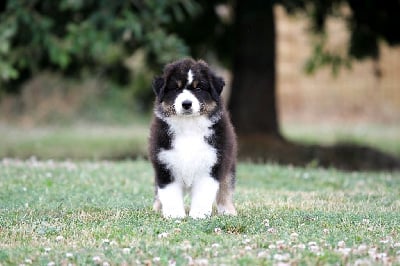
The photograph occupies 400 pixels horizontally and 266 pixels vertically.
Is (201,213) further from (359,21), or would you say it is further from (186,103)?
(359,21)

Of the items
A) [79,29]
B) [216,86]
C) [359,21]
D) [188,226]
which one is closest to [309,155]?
[359,21]

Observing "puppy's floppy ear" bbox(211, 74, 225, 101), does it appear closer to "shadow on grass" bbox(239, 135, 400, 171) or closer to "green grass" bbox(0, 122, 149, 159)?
"shadow on grass" bbox(239, 135, 400, 171)

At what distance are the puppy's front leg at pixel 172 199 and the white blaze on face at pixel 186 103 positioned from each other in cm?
71

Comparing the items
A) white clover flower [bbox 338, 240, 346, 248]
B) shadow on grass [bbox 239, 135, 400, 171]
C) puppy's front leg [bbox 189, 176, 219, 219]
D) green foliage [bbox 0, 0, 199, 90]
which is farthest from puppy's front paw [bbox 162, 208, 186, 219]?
shadow on grass [bbox 239, 135, 400, 171]

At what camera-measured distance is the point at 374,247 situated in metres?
7.14

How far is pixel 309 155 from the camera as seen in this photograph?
18.5m

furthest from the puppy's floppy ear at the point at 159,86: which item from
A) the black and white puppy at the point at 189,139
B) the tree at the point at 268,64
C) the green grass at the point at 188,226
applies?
the tree at the point at 268,64

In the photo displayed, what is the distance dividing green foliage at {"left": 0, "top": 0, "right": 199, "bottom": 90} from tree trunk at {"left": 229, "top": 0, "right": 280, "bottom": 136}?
188 cm

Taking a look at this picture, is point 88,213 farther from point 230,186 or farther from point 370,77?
point 370,77

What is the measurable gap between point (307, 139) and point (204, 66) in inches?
635

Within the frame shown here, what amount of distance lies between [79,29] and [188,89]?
7557 millimetres

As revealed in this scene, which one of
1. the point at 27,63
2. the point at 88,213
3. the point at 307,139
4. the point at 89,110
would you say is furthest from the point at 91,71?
the point at 88,213

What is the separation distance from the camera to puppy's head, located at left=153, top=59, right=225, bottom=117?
26.9 feet

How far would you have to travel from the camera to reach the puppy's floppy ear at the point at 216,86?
8406 millimetres
